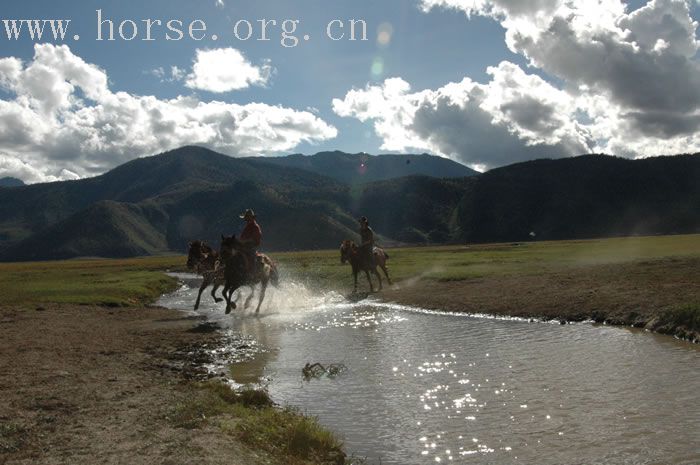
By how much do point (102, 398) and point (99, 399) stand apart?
81 mm

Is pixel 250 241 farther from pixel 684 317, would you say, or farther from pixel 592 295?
pixel 684 317

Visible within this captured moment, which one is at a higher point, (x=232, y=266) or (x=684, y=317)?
(x=232, y=266)

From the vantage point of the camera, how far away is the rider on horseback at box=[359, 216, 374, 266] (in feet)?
103

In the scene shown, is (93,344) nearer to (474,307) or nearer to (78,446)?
(78,446)

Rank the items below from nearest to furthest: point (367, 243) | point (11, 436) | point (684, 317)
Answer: point (11, 436), point (684, 317), point (367, 243)

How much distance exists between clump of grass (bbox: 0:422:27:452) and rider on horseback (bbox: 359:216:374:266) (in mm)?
23703

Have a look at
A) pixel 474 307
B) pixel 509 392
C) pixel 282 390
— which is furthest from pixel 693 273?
pixel 282 390

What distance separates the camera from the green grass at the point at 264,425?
7875 millimetres

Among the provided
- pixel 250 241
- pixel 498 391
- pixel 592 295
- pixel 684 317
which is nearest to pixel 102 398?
pixel 498 391

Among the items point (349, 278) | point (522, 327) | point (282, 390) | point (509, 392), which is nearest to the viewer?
point (509, 392)

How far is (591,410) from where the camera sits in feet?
30.9

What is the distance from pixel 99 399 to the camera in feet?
32.3

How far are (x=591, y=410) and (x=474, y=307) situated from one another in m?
14.5

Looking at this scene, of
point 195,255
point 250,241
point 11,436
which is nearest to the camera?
point 11,436
